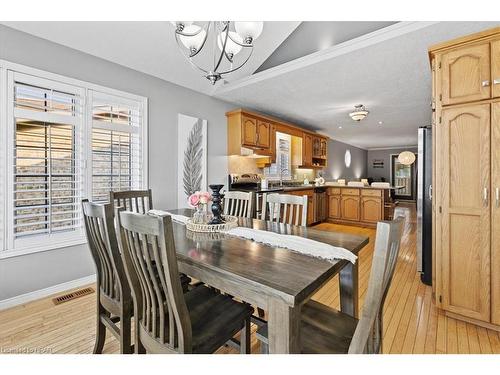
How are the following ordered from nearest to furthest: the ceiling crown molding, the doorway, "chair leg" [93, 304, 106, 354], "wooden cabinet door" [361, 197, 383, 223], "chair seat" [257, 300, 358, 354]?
"chair seat" [257, 300, 358, 354] → "chair leg" [93, 304, 106, 354] → the ceiling crown molding → "wooden cabinet door" [361, 197, 383, 223] → the doorway

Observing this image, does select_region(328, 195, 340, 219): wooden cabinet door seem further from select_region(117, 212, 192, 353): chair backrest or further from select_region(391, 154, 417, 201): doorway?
select_region(391, 154, 417, 201): doorway

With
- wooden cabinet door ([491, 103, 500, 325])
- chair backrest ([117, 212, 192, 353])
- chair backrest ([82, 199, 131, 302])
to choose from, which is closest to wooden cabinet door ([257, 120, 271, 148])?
wooden cabinet door ([491, 103, 500, 325])

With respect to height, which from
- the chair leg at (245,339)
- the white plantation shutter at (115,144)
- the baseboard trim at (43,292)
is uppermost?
the white plantation shutter at (115,144)

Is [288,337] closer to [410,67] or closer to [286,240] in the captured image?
[286,240]

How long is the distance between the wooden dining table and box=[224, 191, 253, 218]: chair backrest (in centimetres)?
76

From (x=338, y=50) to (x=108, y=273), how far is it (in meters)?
2.93

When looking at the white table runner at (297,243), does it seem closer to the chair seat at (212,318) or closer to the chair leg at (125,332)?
the chair seat at (212,318)

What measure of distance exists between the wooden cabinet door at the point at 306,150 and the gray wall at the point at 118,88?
2.47m

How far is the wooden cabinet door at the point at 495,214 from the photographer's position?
1.84 meters

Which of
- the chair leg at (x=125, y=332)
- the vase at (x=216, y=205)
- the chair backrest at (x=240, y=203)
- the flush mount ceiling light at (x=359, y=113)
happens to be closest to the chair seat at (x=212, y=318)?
the chair leg at (x=125, y=332)

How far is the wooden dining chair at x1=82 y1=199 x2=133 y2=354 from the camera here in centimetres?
136

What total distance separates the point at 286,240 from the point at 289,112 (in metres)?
4.14

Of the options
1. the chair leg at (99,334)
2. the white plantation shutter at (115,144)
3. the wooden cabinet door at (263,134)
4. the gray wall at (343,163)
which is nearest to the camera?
the chair leg at (99,334)

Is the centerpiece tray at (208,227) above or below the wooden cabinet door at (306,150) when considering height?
below
